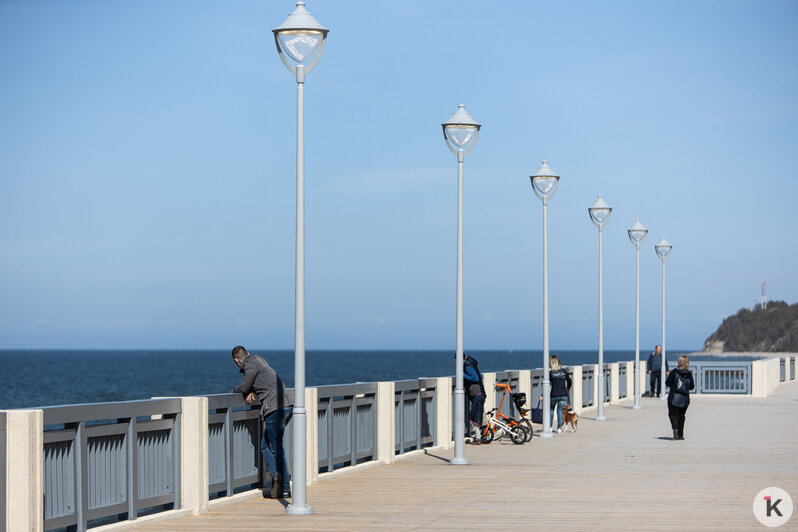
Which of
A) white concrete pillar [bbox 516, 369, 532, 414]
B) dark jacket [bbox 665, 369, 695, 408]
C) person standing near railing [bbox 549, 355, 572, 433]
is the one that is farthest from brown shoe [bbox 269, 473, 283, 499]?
white concrete pillar [bbox 516, 369, 532, 414]

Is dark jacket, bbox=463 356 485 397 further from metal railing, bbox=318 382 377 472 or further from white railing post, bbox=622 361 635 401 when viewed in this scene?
white railing post, bbox=622 361 635 401

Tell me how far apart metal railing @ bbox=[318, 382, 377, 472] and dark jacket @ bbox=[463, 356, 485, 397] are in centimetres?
346

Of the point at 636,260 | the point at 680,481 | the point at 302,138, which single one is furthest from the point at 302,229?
the point at 636,260

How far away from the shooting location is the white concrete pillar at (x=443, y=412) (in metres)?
21.5

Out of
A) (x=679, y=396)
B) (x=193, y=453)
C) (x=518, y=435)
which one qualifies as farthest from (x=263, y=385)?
(x=679, y=396)

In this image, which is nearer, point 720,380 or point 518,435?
point 518,435

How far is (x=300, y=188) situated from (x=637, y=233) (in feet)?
80.1

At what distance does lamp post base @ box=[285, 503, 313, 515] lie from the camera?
1311 centimetres

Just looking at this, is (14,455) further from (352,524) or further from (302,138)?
(302,138)

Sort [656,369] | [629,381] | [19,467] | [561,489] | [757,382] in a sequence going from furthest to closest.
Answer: [757,382], [629,381], [656,369], [561,489], [19,467]

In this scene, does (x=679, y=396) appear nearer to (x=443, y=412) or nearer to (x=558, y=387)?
(x=558, y=387)

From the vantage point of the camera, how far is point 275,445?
14.5 metres

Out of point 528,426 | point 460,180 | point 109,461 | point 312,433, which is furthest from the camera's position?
point 528,426

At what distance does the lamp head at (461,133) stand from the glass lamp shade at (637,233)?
1761 cm
